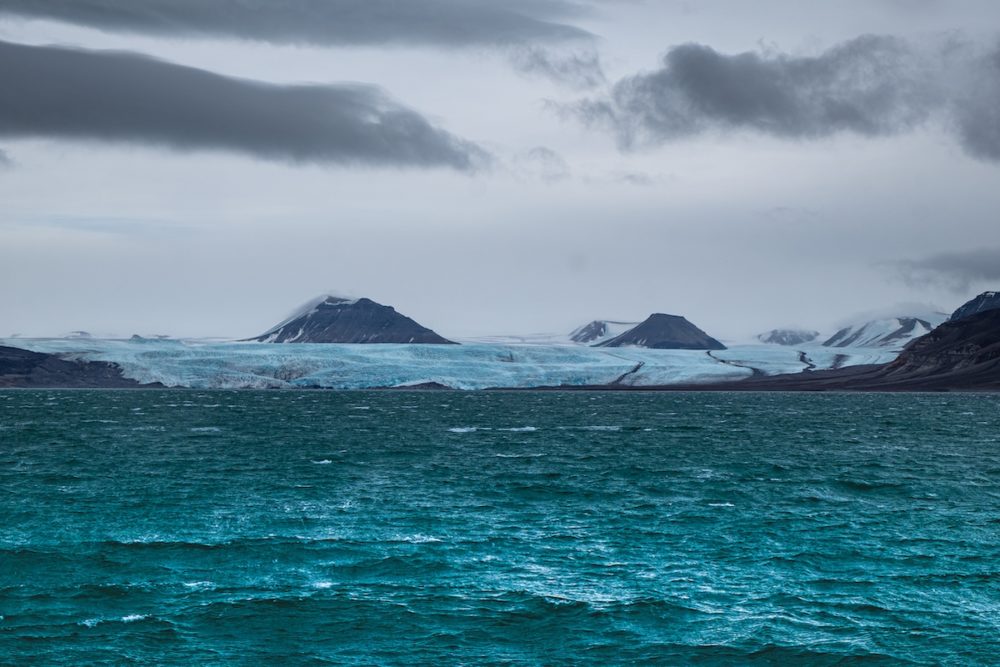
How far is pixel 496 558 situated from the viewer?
32.2 meters

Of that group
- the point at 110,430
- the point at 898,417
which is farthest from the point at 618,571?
the point at 898,417

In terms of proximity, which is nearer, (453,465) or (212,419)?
(453,465)

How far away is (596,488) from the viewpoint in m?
49.3

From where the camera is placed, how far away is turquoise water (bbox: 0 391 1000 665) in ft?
78.3

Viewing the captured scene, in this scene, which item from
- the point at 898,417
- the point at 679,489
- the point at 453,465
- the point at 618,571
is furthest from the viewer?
the point at 898,417

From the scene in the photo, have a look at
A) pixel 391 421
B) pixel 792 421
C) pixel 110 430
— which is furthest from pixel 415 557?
pixel 792 421

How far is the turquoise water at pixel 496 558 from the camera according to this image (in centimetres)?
2388

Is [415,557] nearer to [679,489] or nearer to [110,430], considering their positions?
[679,489]

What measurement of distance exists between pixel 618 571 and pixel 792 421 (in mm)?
84981

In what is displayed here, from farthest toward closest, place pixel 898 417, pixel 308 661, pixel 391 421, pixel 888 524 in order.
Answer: pixel 898 417
pixel 391 421
pixel 888 524
pixel 308 661

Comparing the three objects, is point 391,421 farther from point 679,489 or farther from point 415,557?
point 415,557

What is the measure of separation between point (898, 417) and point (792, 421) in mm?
18135

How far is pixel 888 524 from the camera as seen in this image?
39062mm

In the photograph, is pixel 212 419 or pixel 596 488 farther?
pixel 212 419
